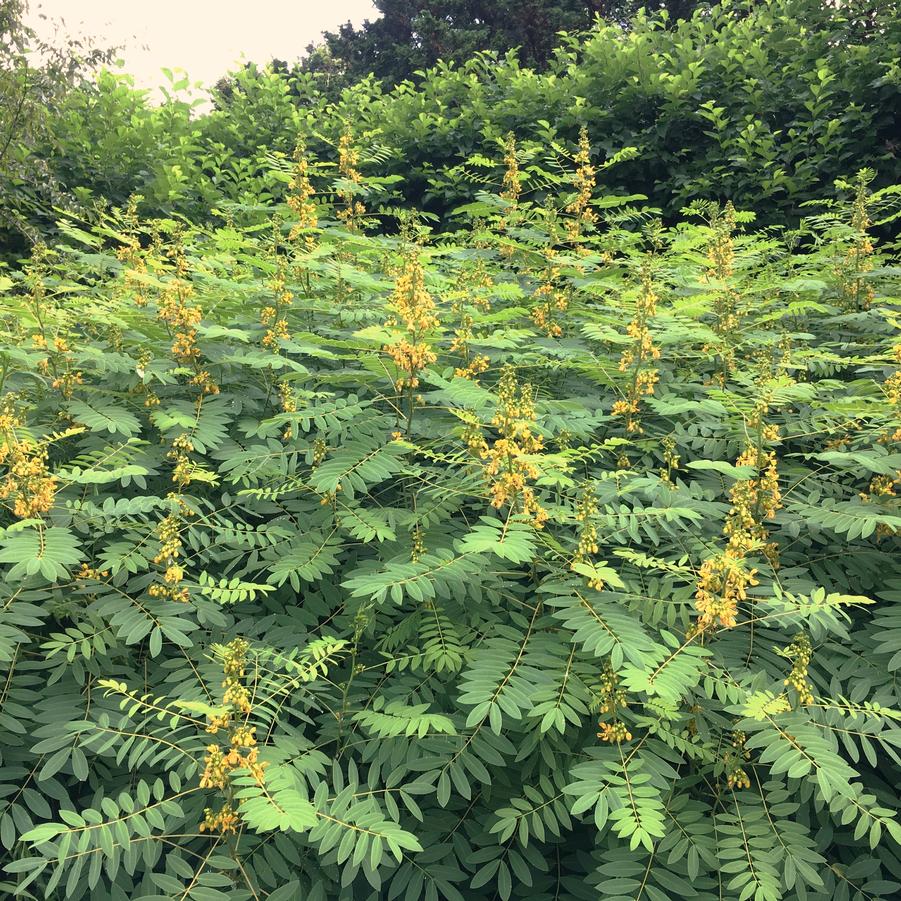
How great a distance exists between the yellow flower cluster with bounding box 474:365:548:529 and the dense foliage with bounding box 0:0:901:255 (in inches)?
143

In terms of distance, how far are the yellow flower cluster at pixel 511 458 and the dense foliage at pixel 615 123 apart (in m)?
3.62

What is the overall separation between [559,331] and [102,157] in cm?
731

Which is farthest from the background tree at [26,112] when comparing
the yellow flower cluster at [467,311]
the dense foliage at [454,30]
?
the dense foliage at [454,30]

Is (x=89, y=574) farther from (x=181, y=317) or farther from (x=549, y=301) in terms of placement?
(x=549, y=301)

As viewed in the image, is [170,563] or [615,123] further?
[615,123]

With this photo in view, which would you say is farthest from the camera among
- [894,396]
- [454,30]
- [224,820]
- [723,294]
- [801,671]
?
[454,30]

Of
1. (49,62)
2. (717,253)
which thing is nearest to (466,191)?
(717,253)

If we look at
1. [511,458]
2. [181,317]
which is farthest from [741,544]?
[181,317]

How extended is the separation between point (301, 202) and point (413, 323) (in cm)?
218

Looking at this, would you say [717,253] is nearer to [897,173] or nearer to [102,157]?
[897,173]

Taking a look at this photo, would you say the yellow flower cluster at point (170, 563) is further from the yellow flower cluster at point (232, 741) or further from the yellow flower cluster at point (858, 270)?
the yellow flower cluster at point (858, 270)

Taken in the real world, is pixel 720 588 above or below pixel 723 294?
below

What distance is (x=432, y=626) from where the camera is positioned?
8.18 ft

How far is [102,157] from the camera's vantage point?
862cm
